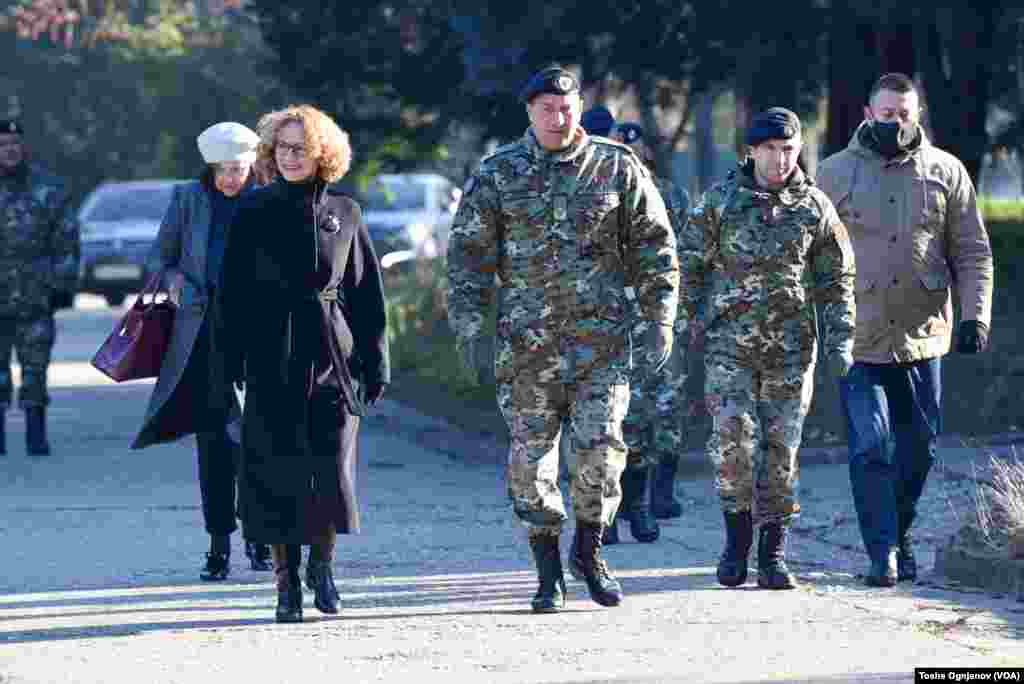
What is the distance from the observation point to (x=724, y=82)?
21.2 m

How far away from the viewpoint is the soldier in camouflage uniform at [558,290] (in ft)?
26.3

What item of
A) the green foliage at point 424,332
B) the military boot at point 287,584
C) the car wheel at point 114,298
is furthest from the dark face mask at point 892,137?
the car wheel at point 114,298

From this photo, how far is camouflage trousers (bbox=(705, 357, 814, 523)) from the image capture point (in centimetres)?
859

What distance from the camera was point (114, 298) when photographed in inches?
1225

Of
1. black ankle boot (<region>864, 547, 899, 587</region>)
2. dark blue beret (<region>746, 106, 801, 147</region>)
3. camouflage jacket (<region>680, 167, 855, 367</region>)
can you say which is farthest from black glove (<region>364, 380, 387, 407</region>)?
black ankle boot (<region>864, 547, 899, 587</region>)

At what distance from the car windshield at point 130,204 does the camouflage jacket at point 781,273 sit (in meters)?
23.4

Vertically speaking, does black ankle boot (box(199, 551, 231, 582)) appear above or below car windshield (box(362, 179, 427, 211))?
below

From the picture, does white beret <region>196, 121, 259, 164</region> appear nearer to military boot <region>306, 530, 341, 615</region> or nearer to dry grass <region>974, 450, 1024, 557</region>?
military boot <region>306, 530, 341, 615</region>

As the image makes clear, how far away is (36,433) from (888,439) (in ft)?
21.0

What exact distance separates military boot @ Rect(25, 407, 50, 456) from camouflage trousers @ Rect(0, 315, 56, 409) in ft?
0.17

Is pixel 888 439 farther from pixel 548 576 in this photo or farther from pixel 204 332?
pixel 204 332

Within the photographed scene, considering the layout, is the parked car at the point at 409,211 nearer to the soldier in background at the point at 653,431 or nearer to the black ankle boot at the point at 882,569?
the soldier in background at the point at 653,431

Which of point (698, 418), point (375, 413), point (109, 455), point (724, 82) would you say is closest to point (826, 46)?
point (724, 82)

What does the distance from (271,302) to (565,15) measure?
1027 cm
